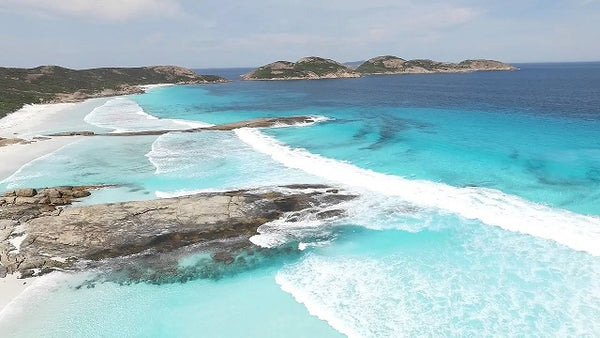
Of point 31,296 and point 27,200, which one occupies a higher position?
point 27,200

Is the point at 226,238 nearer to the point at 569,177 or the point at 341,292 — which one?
the point at 341,292

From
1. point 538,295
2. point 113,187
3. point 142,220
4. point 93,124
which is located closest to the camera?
point 538,295

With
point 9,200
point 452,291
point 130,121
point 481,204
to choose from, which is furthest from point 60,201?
point 130,121

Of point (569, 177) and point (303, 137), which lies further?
point (303, 137)

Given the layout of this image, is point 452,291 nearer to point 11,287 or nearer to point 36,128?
point 11,287

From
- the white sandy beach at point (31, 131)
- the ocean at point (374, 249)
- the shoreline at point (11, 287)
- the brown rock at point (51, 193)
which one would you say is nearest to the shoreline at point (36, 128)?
the white sandy beach at point (31, 131)

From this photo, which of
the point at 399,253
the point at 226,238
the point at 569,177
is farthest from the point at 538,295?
the point at 569,177

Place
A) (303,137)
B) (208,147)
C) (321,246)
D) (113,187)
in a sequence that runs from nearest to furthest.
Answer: (321,246), (113,187), (208,147), (303,137)
